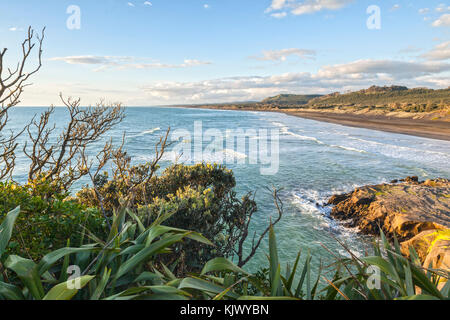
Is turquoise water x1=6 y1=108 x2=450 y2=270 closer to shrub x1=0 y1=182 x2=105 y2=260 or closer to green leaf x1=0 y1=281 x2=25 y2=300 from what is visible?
shrub x1=0 y1=182 x2=105 y2=260

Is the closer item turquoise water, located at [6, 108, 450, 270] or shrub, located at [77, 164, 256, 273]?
shrub, located at [77, 164, 256, 273]

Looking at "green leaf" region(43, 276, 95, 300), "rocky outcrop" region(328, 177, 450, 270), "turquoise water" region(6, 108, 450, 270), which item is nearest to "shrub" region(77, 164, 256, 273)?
"green leaf" region(43, 276, 95, 300)

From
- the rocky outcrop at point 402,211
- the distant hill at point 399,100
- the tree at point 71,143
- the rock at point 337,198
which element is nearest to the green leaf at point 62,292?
the tree at point 71,143

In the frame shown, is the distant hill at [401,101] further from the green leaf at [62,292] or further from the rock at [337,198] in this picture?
the green leaf at [62,292]

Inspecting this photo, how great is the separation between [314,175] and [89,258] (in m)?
16.4

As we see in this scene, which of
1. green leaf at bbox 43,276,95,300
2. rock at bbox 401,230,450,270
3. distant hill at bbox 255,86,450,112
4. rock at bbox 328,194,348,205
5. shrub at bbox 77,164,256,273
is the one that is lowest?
rock at bbox 328,194,348,205

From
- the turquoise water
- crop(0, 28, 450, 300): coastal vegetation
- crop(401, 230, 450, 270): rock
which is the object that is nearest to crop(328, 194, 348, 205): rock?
the turquoise water

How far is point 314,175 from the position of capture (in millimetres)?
16688

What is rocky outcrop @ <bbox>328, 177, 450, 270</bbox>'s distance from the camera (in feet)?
25.3

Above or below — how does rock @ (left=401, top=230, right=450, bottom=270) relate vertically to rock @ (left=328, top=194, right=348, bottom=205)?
above

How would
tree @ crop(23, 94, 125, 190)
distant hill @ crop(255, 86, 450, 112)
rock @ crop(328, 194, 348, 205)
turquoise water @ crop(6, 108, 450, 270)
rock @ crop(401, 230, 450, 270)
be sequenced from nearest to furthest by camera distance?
rock @ crop(401, 230, 450, 270), tree @ crop(23, 94, 125, 190), turquoise water @ crop(6, 108, 450, 270), rock @ crop(328, 194, 348, 205), distant hill @ crop(255, 86, 450, 112)

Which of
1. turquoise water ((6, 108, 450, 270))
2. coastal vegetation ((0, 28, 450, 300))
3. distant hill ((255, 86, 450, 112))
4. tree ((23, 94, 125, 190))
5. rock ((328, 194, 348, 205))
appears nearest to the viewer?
coastal vegetation ((0, 28, 450, 300))

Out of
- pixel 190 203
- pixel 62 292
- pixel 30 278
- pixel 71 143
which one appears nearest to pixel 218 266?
pixel 62 292
